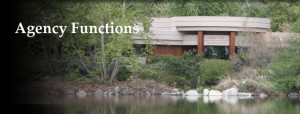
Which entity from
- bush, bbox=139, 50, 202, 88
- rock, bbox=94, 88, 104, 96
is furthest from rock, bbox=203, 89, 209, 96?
rock, bbox=94, 88, 104, 96

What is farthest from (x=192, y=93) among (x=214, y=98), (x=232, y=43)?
(x=232, y=43)

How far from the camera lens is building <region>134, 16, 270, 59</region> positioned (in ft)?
99.4

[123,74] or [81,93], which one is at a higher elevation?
[123,74]

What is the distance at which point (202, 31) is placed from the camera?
3097cm

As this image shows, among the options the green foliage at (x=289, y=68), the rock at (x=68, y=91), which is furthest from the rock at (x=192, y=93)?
the rock at (x=68, y=91)

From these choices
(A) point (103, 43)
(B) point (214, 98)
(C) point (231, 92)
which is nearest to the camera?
(B) point (214, 98)

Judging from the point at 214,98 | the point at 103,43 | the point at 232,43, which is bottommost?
the point at 214,98

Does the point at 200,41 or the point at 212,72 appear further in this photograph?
the point at 200,41

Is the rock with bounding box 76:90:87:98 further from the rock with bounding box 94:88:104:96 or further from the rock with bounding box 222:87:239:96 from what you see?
the rock with bounding box 222:87:239:96

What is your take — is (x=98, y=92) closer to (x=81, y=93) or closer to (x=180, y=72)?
(x=81, y=93)

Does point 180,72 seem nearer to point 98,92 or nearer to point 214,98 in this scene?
point 214,98

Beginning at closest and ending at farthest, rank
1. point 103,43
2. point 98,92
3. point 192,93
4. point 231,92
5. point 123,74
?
point 231,92 → point 98,92 → point 192,93 → point 103,43 → point 123,74

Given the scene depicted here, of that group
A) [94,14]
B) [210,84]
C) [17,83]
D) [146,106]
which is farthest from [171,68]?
[146,106]

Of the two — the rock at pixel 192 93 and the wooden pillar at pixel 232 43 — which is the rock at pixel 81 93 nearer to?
the rock at pixel 192 93
